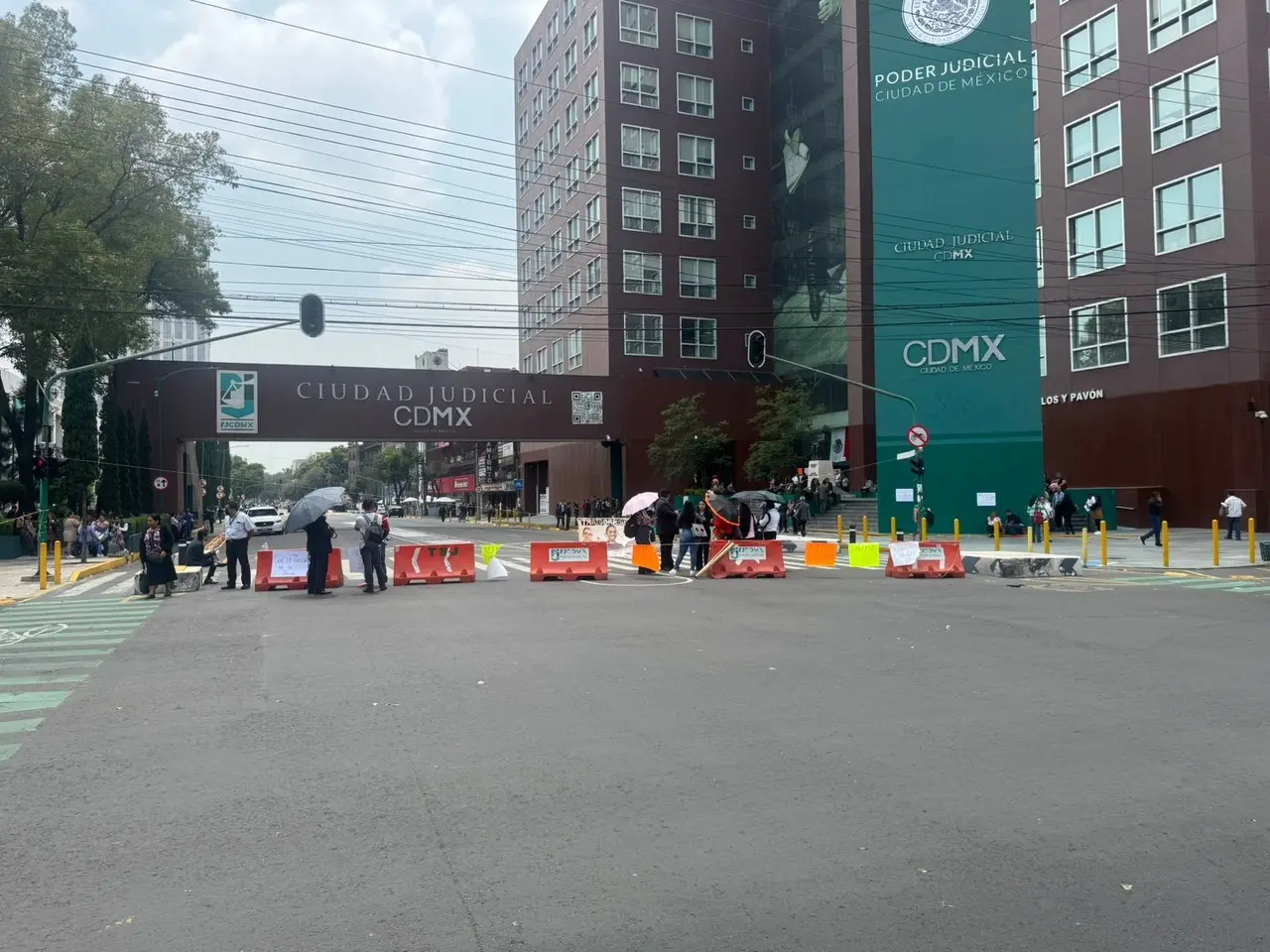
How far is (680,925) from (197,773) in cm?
386

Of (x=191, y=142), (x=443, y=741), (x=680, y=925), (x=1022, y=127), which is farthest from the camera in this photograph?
(x=191, y=142)

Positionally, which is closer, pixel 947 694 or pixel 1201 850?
pixel 1201 850

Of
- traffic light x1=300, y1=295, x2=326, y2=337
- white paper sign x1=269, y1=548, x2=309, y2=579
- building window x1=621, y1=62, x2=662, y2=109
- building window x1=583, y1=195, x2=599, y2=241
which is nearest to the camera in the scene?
white paper sign x1=269, y1=548, x2=309, y2=579

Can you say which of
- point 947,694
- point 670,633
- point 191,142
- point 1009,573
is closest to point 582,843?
point 947,694

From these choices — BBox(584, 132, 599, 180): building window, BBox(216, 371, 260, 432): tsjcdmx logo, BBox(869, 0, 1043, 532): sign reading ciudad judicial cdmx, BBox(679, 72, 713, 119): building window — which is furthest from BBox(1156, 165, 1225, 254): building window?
BBox(216, 371, 260, 432): tsjcdmx logo

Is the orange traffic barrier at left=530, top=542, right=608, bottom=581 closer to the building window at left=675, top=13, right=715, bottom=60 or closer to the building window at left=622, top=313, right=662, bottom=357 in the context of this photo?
the building window at left=622, top=313, right=662, bottom=357

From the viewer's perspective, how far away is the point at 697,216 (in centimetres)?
5831

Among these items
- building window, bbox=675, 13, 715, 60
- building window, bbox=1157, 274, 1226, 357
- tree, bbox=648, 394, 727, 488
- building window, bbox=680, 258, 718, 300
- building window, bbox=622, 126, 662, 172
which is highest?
building window, bbox=675, 13, 715, 60

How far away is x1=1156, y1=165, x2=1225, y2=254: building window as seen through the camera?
35531 mm

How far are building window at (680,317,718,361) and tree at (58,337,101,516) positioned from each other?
97.6ft

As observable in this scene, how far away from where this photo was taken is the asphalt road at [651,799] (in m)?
4.32

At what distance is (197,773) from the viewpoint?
6668 mm

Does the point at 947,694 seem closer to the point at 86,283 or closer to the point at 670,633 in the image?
the point at 670,633

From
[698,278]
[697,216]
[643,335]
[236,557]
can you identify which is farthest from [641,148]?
[236,557]
